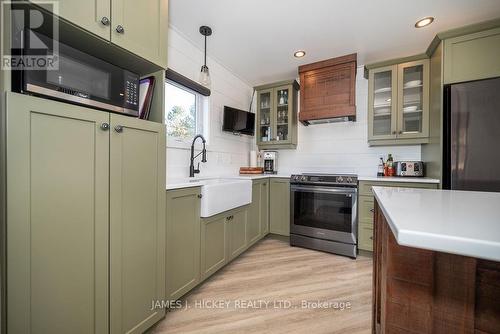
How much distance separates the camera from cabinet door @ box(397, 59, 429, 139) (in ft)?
8.27

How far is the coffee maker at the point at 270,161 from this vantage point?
134 inches

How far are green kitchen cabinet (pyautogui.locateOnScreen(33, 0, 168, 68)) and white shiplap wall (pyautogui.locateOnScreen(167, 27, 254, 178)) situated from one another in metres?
0.82

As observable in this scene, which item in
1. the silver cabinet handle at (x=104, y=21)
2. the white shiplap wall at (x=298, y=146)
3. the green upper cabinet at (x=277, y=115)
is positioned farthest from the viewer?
the green upper cabinet at (x=277, y=115)

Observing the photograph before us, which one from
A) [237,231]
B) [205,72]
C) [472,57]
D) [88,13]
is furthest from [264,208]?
[472,57]

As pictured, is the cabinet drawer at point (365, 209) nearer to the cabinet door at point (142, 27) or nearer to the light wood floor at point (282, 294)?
the light wood floor at point (282, 294)

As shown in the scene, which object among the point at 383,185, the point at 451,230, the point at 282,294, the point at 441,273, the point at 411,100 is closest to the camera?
the point at 451,230

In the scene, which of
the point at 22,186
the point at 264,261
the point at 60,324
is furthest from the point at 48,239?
the point at 264,261

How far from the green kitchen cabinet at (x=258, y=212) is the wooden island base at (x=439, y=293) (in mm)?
1891

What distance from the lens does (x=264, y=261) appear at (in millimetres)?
2363

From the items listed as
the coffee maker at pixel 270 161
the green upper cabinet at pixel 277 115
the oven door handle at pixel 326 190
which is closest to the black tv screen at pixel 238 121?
the green upper cabinet at pixel 277 115

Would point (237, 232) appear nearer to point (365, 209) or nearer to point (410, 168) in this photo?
point (365, 209)

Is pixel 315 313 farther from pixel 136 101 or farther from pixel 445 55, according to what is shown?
pixel 445 55

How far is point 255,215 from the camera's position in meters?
2.67

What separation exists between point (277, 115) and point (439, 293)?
2.97 meters
